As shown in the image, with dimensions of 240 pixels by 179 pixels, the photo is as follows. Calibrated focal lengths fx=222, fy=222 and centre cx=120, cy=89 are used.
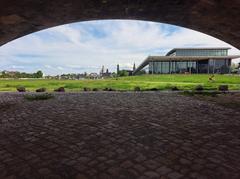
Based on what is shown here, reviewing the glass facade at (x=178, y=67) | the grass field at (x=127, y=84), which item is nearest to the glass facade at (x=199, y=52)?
the glass facade at (x=178, y=67)

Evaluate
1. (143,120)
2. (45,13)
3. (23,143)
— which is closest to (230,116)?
(143,120)

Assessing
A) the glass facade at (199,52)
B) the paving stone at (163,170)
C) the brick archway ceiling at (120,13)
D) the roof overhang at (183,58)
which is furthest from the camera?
the glass facade at (199,52)

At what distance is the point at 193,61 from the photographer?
64812mm

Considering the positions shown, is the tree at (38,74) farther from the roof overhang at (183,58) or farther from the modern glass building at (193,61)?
the roof overhang at (183,58)

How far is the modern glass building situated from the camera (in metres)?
61.3

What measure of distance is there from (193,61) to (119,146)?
64.2m

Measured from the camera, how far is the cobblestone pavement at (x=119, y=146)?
12.7ft

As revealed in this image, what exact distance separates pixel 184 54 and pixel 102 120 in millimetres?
61392

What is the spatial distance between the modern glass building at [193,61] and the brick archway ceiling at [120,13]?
168 feet

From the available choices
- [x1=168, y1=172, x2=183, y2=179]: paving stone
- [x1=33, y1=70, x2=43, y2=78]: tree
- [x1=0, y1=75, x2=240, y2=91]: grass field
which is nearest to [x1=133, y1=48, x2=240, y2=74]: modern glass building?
[x1=0, y1=75, x2=240, y2=91]: grass field

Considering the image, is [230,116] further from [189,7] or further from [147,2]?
[147,2]

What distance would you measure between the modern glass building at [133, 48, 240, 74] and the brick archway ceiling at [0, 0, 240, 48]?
5131 centimetres

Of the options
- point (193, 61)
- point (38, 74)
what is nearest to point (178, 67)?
point (193, 61)

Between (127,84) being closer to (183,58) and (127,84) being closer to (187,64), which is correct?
(183,58)
